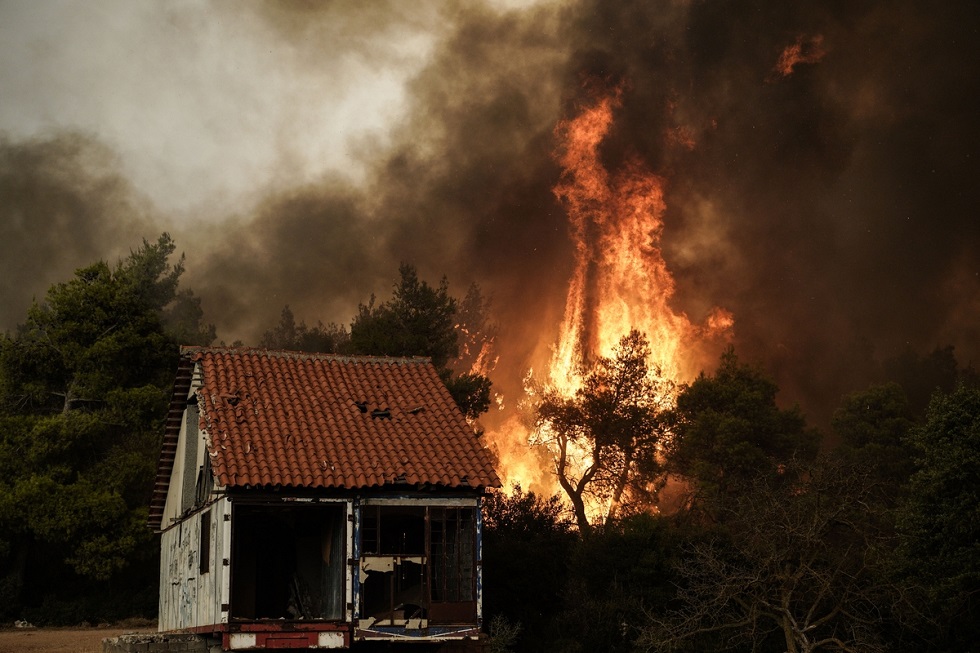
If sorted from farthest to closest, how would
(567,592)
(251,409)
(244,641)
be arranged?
(567,592)
(251,409)
(244,641)

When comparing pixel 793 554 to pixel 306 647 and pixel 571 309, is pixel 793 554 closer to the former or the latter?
pixel 306 647

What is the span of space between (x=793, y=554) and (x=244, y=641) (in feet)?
53.6

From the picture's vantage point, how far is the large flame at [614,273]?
8356 centimetres

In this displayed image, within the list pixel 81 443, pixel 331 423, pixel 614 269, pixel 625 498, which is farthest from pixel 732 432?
pixel 331 423

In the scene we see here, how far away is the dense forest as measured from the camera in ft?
106

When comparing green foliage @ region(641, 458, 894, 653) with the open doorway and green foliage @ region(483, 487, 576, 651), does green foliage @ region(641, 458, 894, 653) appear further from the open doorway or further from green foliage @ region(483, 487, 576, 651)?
the open doorway

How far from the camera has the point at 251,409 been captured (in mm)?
30359

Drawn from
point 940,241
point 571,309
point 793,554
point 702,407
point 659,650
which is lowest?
point 659,650

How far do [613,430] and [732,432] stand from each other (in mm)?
6759

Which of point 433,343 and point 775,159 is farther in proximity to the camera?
point 775,159

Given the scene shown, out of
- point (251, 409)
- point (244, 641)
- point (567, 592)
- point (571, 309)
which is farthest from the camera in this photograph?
point (571, 309)

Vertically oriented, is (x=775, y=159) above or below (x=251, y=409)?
above

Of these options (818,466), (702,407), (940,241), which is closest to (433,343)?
(702,407)

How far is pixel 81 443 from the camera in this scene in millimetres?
51812
